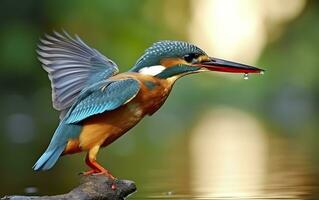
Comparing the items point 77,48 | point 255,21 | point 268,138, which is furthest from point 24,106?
point 77,48

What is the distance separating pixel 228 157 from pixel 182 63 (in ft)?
12.3

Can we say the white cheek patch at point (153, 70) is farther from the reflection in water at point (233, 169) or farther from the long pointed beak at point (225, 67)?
the reflection in water at point (233, 169)

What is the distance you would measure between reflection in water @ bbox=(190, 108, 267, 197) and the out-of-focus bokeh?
0.02 m

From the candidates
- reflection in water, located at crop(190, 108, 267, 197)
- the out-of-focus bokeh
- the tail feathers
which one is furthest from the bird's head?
the out-of-focus bokeh

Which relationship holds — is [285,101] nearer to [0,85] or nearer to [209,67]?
[0,85]

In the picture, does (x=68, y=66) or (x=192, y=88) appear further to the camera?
(x=192, y=88)

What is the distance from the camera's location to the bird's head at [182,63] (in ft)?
15.0

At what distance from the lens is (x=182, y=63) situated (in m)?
4.56

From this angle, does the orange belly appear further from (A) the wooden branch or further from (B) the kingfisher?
(A) the wooden branch

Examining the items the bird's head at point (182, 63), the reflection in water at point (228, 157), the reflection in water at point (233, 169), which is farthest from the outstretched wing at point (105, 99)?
the reflection in water at point (228, 157)

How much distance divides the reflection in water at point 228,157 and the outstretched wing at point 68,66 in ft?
2.74

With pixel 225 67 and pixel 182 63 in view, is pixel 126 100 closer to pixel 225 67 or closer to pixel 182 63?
pixel 182 63

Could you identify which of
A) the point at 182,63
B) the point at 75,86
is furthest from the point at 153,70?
the point at 75,86

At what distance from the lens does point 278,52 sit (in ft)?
63.9
